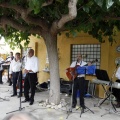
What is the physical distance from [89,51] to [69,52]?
1086 mm

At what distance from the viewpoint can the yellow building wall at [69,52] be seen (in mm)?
9117

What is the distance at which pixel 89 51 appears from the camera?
991 cm

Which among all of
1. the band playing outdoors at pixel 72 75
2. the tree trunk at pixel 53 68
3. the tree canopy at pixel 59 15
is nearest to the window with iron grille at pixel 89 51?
the tree canopy at pixel 59 15

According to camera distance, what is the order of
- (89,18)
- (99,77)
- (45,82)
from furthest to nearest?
1. (45,82)
2. (99,77)
3. (89,18)

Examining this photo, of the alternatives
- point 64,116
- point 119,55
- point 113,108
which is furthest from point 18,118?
point 119,55

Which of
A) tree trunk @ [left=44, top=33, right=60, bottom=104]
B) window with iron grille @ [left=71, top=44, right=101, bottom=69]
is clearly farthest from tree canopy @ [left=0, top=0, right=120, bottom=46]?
window with iron grille @ [left=71, top=44, right=101, bottom=69]

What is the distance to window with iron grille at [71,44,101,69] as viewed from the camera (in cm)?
961

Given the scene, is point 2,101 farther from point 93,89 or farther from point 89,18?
point 89,18

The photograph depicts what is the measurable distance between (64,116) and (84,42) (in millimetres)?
4463

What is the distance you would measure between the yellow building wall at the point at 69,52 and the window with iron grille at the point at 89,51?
0.61 ft

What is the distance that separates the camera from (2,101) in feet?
26.5

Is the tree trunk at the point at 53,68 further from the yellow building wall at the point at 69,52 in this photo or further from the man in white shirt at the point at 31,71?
the yellow building wall at the point at 69,52

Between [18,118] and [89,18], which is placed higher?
[89,18]

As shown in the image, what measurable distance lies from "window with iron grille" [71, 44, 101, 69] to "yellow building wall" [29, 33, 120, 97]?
0.61ft
